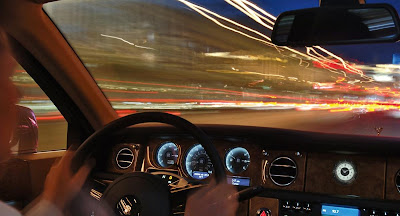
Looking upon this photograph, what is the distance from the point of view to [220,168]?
2.51 meters


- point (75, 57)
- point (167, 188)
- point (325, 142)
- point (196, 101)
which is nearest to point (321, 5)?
point (325, 142)

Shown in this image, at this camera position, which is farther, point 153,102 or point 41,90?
point 153,102

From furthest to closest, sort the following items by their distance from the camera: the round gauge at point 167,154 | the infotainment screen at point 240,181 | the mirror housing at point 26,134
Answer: the mirror housing at point 26,134
the round gauge at point 167,154
the infotainment screen at point 240,181

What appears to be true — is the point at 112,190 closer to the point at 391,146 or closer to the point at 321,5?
the point at 321,5

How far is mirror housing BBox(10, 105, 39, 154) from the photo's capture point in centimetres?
380

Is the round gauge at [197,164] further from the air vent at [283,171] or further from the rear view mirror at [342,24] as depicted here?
the rear view mirror at [342,24]

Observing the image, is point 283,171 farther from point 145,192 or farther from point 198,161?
point 145,192

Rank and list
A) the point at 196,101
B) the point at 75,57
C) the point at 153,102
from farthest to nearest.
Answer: the point at 196,101, the point at 153,102, the point at 75,57

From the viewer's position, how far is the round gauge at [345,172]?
10.6 ft

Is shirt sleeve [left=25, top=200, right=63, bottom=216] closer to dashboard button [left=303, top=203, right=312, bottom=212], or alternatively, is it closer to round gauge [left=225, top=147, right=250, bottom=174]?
round gauge [left=225, top=147, right=250, bottom=174]

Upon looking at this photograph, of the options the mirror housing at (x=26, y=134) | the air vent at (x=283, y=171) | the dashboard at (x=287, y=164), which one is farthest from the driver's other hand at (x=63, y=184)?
the air vent at (x=283, y=171)

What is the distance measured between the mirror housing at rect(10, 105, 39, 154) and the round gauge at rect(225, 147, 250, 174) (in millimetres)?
1776

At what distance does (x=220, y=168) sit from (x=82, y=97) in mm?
2026

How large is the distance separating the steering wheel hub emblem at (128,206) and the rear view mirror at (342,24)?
1.55m
